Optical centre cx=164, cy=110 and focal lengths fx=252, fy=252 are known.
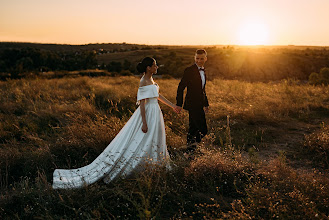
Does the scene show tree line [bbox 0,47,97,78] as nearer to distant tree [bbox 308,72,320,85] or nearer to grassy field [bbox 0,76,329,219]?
distant tree [bbox 308,72,320,85]

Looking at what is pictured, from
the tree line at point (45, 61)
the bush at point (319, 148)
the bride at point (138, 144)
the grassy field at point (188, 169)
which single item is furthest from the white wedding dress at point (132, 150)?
the tree line at point (45, 61)

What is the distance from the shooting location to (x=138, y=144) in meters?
4.21

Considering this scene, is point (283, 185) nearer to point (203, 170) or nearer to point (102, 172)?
point (203, 170)

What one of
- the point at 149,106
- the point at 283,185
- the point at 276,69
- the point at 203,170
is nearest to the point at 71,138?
the point at 149,106

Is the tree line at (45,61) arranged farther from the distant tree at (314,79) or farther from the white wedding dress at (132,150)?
the white wedding dress at (132,150)

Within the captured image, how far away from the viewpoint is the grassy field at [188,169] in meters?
3.08

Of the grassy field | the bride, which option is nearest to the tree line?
the grassy field

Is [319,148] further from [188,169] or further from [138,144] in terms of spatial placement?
[138,144]

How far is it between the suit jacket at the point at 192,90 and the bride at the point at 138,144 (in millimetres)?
710

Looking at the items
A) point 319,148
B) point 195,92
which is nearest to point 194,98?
point 195,92

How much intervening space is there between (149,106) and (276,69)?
42.6 metres

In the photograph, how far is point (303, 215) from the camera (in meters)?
2.75

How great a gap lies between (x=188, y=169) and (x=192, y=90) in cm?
164

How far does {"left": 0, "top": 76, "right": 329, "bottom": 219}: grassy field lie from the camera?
308cm
